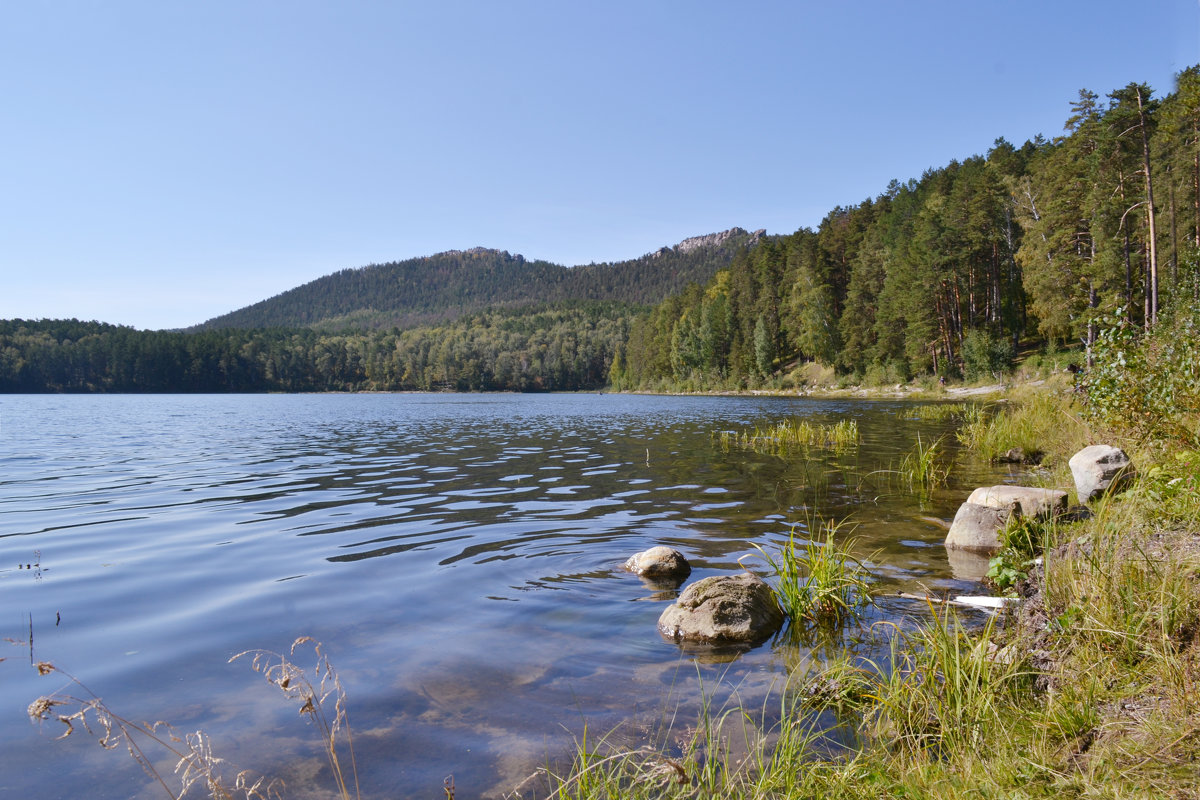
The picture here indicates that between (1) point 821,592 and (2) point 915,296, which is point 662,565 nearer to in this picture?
(1) point 821,592

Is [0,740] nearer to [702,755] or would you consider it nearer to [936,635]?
[702,755]

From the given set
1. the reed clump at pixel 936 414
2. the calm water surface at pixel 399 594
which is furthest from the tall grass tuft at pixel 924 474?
the reed clump at pixel 936 414

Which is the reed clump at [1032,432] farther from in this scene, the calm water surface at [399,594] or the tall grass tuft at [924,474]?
the tall grass tuft at [924,474]

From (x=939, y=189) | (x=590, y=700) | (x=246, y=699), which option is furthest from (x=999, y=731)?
(x=939, y=189)

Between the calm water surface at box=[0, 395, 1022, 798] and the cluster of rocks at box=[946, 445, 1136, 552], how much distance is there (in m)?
0.53

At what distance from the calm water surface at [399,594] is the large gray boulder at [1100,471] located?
6.48ft

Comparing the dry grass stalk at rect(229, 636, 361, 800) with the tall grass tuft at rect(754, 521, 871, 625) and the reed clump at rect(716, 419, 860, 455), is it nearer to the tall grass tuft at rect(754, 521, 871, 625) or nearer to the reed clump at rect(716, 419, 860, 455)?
the tall grass tuft at rect(754, 521, 871, 625)

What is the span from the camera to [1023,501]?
28.1ft

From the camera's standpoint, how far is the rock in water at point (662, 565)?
26.7 ft

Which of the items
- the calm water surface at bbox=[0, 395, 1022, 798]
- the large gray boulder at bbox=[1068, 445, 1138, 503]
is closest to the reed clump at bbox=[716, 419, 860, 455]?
the calm water surface at bbox=[0, 395, 1022, 798]

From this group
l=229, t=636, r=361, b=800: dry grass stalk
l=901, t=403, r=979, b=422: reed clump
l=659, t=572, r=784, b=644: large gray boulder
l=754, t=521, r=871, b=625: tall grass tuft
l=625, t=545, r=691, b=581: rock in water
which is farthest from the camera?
l=901, t=403, r=979, b=422: reed clump

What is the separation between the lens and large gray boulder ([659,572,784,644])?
6055 mm

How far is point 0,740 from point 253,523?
7308 mm

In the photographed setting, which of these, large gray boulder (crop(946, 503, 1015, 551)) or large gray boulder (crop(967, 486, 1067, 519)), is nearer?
large gray boulder (crop(967, 486, 1067, 519))
